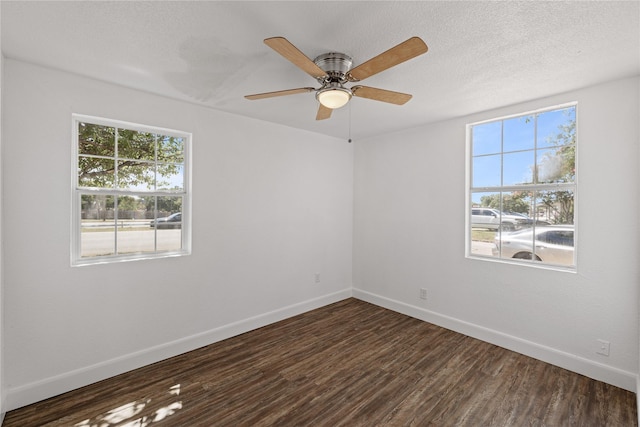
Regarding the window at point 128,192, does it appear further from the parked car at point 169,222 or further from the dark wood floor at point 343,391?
the dark wood floor at point 343,391

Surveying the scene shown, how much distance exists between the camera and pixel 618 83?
7.97 ft

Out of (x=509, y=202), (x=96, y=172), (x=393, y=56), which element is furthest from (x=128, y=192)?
(x=509, y=202)

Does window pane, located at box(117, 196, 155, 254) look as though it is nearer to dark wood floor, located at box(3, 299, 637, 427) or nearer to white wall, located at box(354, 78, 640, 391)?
dark wood floor, located at box(3, 299, 637, 427)

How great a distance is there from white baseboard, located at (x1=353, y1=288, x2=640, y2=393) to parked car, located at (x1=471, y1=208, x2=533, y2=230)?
1.15 metres

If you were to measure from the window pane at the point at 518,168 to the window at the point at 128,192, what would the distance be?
11.3 ft

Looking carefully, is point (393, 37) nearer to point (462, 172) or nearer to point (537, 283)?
point (462, 172)

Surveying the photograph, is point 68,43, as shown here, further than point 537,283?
No

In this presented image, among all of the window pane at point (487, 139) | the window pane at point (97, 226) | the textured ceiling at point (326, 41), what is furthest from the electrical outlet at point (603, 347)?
the window pane at point (97, 226)

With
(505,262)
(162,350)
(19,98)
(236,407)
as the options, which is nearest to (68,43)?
(19,98)

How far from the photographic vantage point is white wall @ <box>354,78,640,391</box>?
243 centimetres

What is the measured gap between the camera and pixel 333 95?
1984mm

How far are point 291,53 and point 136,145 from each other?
2.01m

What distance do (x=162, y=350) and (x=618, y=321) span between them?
13.4ft

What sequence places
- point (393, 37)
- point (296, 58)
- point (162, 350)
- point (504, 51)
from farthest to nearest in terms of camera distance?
1. point (162, 350)
2. point (504, 51)
3. point (393, 37)
4. point (296, 58)
